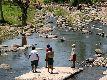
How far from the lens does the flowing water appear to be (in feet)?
124

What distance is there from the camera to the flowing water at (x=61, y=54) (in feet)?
124

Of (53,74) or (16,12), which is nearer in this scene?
(53,74)

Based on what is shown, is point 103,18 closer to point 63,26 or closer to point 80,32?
point 63,26

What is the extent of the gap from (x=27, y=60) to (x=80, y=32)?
25.0 m

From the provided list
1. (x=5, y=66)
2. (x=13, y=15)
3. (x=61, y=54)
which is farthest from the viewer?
(x=13, y=15)

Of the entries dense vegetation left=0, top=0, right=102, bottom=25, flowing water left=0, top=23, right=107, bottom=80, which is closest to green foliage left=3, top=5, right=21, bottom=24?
dense vegetation left=0, top=0, right=102, bottom=25

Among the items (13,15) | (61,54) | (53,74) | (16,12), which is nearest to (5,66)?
(53,74)

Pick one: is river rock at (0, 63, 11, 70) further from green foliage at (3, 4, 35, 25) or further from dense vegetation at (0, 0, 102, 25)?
green foliage at (3, 4, 35, 25)

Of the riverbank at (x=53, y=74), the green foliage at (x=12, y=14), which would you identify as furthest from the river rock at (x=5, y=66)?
the green foliage at (x=12, y=14)

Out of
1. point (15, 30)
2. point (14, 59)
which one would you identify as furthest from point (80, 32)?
point (14, 59)

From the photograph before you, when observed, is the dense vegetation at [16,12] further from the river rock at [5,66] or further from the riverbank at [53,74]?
the riverbank at [53,74]

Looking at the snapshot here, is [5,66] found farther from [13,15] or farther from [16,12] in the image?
[16,12]

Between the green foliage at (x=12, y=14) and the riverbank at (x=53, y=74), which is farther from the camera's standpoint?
the green foliage at (x=12, y=14)

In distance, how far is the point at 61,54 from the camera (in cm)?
4809
